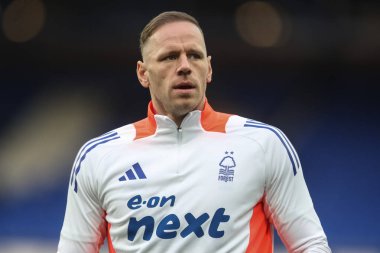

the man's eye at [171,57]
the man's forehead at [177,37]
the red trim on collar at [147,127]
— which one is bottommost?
the red trim on collar at [147,127]

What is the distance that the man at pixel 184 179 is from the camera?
1.98 m

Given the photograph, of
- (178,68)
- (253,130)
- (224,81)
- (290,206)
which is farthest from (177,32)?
(224,81)

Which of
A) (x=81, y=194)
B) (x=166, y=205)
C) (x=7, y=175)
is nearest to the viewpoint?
(x=166, y=205)

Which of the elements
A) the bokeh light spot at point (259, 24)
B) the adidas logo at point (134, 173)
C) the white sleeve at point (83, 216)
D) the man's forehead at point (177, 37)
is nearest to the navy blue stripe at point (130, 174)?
the adidas logo at point (134, 173)

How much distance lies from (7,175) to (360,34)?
9.86 ft

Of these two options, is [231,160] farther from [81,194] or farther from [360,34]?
[360,34]

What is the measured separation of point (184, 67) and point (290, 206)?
484 millimetres

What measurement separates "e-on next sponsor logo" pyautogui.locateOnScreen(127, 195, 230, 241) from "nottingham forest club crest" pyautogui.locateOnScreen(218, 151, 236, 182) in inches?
3.8

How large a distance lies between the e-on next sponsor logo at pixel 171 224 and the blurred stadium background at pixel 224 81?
12.3 ft

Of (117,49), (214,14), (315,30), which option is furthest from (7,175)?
(315,30)

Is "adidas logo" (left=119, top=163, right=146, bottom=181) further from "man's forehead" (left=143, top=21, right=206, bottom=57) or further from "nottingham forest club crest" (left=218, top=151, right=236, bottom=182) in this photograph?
"man's forehead" (left=143, top=21, right=206, bottom=57)

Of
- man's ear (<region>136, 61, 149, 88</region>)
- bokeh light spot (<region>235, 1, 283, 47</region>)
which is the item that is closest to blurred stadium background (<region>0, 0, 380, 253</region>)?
bokeh light spot (<region>235, 1, 283, 47</region>)

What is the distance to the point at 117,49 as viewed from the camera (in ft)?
19.6

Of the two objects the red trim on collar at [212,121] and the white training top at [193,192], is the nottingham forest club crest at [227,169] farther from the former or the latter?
the red trim on collar at [212,121]
